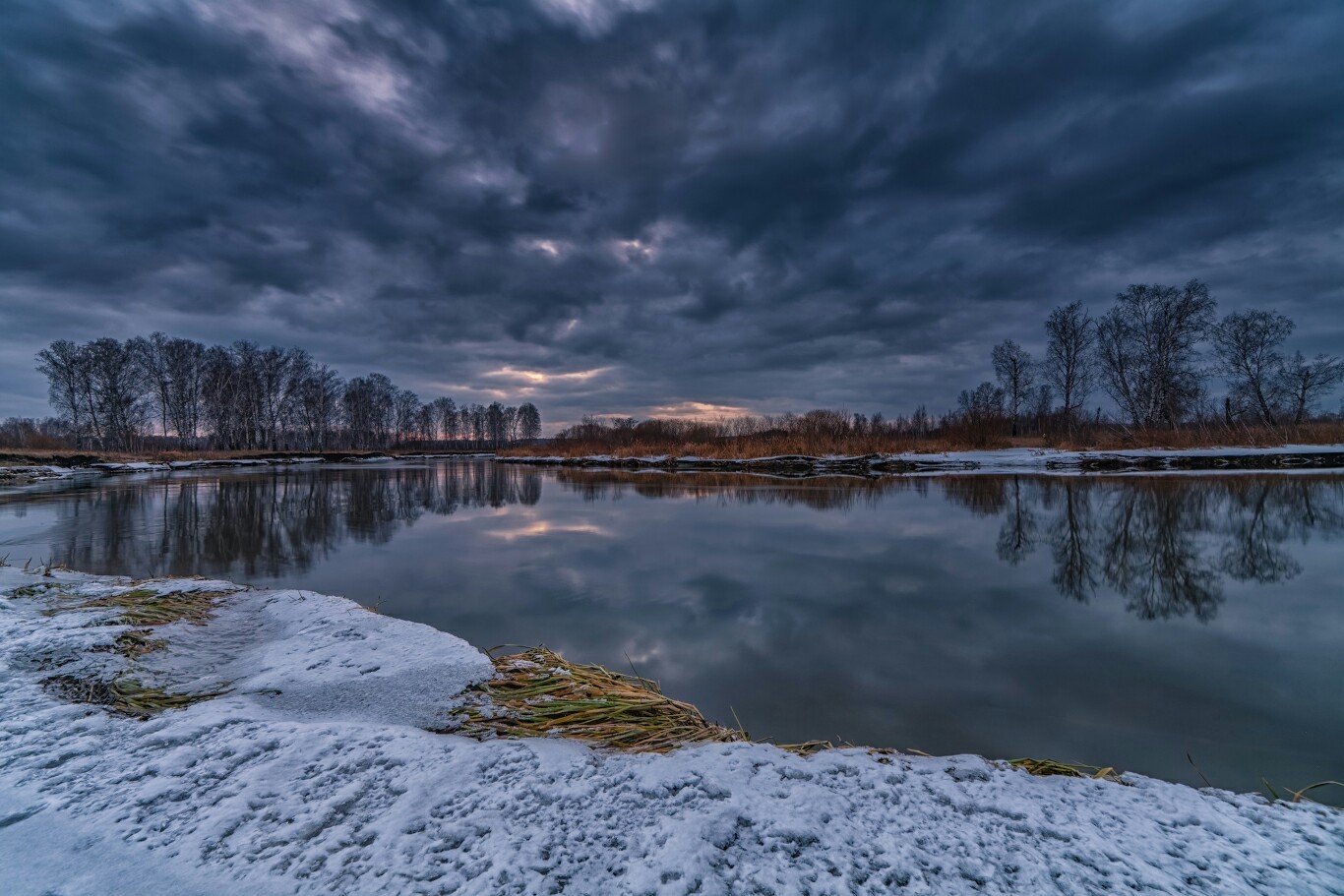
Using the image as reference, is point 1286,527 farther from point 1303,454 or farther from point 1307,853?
point 1303,454

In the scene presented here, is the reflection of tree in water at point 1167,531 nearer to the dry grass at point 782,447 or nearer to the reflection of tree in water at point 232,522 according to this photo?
the reflection of tree in water at point 232,522

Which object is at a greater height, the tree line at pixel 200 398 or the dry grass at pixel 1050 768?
the tree line at pixel 200 398

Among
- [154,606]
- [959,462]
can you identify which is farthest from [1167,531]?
[959,462]

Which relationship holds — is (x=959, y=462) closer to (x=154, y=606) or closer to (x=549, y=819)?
(x=549, y=819)

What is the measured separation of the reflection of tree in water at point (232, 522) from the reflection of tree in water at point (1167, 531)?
323 inches

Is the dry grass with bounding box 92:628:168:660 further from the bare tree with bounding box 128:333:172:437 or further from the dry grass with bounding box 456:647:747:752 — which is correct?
the bare tree with bounding box 128:333:172:437

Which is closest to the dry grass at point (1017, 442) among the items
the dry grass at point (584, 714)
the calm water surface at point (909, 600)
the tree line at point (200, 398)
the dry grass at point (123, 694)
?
the calm water surface at point (909, 600)

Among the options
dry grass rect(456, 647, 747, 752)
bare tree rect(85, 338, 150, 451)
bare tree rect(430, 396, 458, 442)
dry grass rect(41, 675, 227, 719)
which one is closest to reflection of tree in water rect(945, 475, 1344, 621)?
dry grass rect(456, 647, 747, 752)

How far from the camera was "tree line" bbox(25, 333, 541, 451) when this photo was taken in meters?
37.7

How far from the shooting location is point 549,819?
4.39 ft

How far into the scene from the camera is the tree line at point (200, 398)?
37656 mm

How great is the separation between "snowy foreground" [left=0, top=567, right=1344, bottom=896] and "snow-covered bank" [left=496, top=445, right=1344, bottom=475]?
18252 mm

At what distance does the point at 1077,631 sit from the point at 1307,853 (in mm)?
2583

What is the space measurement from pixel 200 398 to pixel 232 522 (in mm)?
50167
